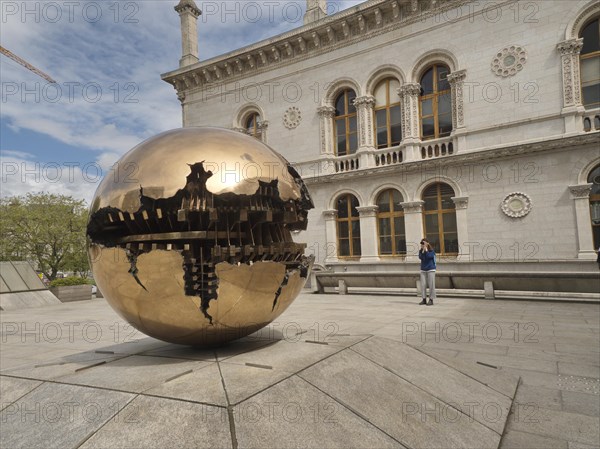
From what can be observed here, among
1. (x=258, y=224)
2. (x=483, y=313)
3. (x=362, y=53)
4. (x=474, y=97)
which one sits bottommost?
(x=483, y=313)

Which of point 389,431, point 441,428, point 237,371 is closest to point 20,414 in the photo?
point 237,371

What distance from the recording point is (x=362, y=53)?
65.6 feet

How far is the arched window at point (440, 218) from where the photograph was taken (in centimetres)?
1775

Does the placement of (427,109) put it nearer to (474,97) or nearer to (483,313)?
(474,97)

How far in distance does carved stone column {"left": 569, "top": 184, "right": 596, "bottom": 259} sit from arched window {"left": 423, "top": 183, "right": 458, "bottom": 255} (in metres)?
4.29

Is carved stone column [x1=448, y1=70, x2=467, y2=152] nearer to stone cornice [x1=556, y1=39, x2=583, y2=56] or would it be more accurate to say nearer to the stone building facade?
the stone building facade

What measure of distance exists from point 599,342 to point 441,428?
5.00 metres

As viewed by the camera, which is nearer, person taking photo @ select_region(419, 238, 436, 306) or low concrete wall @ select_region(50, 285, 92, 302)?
person taking photo @ select_region(419, 238, 436, 306)

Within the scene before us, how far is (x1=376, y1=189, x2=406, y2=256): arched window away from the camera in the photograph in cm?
1911

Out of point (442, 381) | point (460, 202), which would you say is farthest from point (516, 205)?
point (442, 381)

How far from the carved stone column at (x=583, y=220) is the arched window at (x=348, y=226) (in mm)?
8745

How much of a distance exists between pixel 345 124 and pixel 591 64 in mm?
10117

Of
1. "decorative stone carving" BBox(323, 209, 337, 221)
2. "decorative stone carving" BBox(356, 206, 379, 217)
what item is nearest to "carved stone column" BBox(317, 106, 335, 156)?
"decorative stone carving" BBox(323, 209, 337, 221)

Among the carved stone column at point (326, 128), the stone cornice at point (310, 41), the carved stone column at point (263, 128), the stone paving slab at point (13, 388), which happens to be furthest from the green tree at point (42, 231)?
the stone paving slab at point (13, 388)
